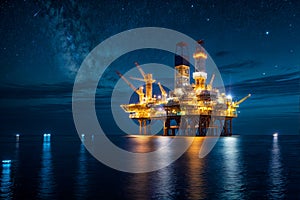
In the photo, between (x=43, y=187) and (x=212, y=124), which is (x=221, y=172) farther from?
(x=212, y=124)

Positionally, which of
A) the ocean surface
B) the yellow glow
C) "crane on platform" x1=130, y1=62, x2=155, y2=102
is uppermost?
the yellow glow

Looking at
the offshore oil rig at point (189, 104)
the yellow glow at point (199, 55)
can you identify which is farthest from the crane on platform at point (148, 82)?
the yellow glow at point (199, 55)

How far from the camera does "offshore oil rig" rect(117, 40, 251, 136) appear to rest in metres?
70.0

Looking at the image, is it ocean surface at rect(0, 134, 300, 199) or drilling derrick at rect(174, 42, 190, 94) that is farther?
drilling derrick at rect(174, 42, 190, 94)

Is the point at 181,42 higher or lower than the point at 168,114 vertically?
higher

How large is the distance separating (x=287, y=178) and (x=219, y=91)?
62.3m

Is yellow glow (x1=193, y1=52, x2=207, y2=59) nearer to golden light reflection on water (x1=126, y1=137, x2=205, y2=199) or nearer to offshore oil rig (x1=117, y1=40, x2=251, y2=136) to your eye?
offshore oil rig (x1=117, y1=40, x2=251, y2=136)

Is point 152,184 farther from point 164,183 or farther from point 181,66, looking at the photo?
point 181,66

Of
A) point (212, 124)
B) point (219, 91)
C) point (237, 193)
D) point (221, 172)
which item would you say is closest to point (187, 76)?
point (219, 91)

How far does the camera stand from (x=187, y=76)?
80.2 m

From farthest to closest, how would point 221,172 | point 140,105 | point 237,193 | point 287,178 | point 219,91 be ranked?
1. point 140,105
2. point 219,91
3. point 221,172
4. point 287,178
5. point 237,193

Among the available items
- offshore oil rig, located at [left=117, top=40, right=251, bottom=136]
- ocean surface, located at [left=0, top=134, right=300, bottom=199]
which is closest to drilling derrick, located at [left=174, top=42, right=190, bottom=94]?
offshore oil rig, located at [left=117, top=40, right=251, bottom=136]

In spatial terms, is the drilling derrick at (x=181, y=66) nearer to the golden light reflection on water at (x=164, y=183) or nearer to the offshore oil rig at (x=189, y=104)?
the offshore oil rig at (x=189, y=104)

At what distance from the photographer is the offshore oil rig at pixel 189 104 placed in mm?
70000
